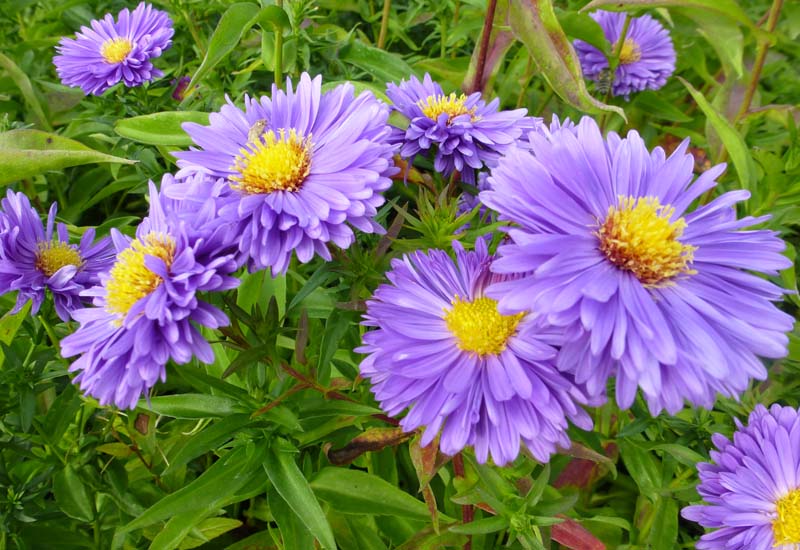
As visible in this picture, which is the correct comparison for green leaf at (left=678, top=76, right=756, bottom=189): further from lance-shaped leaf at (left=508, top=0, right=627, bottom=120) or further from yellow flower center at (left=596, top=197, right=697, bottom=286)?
yellow flower center at (left=596, top=197, right=697, bottom=286)

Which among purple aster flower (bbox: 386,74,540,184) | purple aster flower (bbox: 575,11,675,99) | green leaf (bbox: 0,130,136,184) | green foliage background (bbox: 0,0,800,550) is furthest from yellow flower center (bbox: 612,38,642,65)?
green leaf (bbox: 0,130,136,184)

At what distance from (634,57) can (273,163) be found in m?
1.26

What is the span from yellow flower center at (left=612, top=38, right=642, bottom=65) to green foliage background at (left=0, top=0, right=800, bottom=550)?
10.3 inches

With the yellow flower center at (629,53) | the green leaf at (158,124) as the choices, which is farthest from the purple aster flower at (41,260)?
the yellow flower center at (629,53)

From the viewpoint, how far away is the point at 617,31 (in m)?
1.74

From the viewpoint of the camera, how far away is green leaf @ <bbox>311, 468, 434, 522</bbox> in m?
0.91

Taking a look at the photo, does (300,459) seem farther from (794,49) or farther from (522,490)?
(794,49)

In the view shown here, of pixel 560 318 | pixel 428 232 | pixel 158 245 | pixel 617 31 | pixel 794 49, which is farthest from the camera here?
pixel 794 49

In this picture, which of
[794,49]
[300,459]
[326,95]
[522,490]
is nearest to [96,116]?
[326,95]

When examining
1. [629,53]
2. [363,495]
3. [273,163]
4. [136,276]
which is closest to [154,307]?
[136,276]

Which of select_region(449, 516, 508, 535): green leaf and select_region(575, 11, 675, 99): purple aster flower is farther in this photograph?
select_region(575, 11, 675, 99): purple aster flower

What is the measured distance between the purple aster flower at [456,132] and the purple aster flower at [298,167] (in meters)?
0.10

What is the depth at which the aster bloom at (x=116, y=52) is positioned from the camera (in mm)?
1209

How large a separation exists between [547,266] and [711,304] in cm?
19
